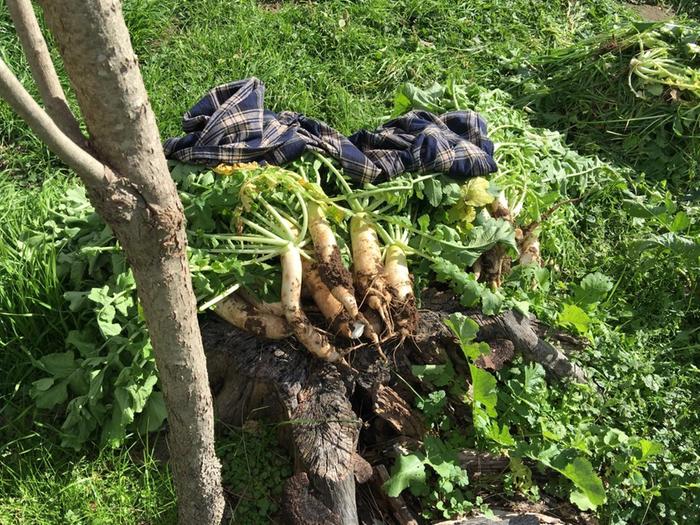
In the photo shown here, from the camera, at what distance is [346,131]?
464 cm

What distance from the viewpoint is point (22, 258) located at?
10.5 feet

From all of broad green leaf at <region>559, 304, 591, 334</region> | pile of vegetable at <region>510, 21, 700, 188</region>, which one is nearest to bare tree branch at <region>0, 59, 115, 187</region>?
broad green leaf at <region>559, 304, 591, 334</region>

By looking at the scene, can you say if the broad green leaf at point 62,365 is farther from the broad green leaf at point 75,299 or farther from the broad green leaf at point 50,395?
the broad green leaf at point 75,299

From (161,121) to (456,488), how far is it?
111 inches

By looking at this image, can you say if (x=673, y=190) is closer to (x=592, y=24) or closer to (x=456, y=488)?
(x=592, y=24)

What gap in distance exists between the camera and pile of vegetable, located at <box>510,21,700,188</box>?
4.90 meters

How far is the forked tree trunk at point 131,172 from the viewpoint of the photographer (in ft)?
5.04

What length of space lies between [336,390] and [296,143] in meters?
1.23

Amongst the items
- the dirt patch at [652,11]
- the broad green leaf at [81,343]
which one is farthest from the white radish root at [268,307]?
the dirt patch at [652,11]

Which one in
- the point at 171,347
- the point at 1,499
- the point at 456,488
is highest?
the point at 171,347

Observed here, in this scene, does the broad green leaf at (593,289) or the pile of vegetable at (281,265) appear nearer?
the pile of vegetable at (281,265)

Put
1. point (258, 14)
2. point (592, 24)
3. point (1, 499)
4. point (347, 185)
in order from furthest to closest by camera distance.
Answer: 1. point (592, 24)
2. point (258, 14)
3. point (347, 185)
4. point (1, 499)

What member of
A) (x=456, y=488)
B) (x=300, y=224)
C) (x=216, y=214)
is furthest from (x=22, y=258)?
(x=456, y=488)

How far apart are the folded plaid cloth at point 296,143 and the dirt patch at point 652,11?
12.9 ft
